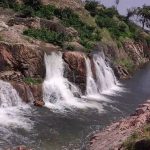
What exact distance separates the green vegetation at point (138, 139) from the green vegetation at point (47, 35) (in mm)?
23670

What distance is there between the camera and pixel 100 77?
48.9 metres

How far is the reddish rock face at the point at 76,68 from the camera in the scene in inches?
1684

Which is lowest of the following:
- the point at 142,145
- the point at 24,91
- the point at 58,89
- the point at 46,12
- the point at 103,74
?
the point at 142,145

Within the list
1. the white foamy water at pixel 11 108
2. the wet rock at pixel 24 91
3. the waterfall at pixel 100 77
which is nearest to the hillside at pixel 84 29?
the waterfall at pixel 100 77

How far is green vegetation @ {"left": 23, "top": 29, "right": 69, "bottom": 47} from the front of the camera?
45.6m

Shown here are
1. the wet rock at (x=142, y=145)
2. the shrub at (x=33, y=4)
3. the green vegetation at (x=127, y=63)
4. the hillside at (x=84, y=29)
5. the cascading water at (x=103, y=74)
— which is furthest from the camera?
the green vegetation at (x=127, y=63)

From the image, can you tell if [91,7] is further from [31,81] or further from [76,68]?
[31,81]

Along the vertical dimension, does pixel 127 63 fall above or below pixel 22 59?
below

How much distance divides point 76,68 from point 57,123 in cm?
1205

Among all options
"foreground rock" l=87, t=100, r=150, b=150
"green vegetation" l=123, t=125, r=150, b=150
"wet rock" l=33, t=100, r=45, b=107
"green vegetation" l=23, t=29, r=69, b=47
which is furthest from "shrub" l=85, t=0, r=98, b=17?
"green vegetation" l=123, t=125, r=150, b=150

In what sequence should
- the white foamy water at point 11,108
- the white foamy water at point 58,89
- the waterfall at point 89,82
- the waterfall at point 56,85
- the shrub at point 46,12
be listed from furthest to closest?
1. the shrub at point 46,12
2. the waterfall at point 89,82
3. the waterfall at point 56,85
4. the white foamy water at point 58,89
5. the white foamy water at point 11,108

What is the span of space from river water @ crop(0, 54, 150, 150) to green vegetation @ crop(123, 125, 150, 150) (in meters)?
5.18

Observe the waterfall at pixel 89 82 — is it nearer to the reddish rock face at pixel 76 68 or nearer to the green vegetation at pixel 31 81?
the reddish rock face at pixel 76 68

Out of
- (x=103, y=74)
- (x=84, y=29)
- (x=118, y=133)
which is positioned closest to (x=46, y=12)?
(x=84, y=29)
